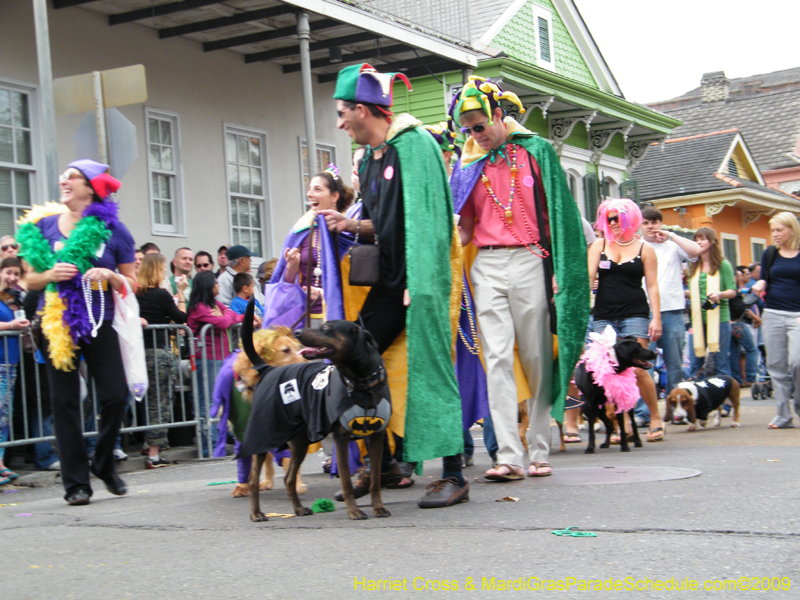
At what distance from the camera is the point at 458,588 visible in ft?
11.5

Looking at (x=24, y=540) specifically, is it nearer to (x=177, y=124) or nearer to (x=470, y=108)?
(x=470, y=108)

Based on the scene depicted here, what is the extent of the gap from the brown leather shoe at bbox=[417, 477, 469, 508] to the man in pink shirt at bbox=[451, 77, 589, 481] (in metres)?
0.81

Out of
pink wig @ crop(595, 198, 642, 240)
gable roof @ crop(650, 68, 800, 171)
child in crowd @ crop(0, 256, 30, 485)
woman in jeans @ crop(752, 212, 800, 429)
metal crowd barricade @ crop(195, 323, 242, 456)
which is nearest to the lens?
child in crowd @ crop(0, 256, 30, 485)

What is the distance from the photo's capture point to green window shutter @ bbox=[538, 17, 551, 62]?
80.4 ft

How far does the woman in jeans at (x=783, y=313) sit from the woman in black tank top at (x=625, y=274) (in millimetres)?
1546

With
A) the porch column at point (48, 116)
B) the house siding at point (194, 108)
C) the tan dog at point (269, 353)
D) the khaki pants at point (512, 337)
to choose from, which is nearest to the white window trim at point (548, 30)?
the house siding at point (194, 108)

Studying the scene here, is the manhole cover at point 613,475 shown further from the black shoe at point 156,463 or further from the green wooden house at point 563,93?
the green wooden house at point 563,93

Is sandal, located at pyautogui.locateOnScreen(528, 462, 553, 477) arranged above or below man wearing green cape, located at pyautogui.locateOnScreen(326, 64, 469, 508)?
below

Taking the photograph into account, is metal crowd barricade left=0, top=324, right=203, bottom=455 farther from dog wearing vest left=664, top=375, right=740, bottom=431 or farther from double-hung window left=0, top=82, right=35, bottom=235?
dog wearing vest left=664, top=375, right=740, bottom=431

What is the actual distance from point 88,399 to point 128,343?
261 cm

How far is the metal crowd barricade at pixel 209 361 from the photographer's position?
9391mm

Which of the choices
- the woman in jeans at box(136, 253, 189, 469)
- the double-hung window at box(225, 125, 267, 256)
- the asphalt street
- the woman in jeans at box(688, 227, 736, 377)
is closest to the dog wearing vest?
the woman in jeans at box(688, 227, 736, 377)

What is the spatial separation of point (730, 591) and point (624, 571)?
0.41 metres

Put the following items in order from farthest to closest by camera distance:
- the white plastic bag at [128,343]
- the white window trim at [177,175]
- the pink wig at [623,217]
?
the white window trim at [177,175] → the pink wig at [623,217] → the white plastic bag at [128,343]
